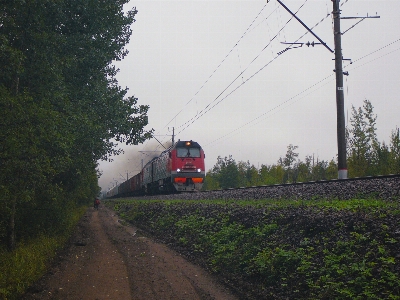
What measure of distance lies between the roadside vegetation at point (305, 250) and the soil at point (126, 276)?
554 millimetres

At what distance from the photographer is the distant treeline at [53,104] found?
36.6 ft

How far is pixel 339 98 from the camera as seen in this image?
18703 millimetres

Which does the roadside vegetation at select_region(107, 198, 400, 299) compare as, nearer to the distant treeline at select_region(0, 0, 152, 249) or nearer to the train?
the distant treeline at select_region(0, 0, 152, 249)

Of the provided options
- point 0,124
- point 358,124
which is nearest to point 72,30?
point 0,124

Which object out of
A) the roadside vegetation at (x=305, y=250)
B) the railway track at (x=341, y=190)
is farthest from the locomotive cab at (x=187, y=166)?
the roadside vegetation at (x=305, y=250)

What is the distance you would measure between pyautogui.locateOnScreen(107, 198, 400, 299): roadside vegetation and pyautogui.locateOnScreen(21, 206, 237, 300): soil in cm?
55

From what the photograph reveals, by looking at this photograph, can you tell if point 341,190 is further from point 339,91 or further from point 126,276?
point 126,276

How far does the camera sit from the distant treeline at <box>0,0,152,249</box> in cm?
1114

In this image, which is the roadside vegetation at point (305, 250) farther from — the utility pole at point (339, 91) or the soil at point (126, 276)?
the utility pole at point (339, 91)

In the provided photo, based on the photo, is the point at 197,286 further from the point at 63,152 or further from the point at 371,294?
the point at 63,152

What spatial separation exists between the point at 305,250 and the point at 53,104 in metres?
9.47

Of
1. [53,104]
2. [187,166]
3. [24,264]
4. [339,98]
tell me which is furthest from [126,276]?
[187,166]

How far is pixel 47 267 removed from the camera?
12.1m

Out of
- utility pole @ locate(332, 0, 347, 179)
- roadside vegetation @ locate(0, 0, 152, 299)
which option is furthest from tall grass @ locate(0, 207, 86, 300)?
utility pole @ locate(332, 0, 347, 179)
